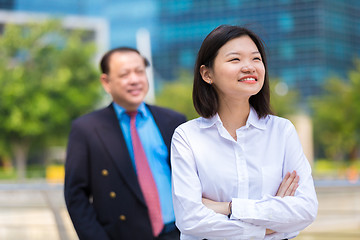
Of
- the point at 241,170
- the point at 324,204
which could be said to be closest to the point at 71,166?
the point at 241,170

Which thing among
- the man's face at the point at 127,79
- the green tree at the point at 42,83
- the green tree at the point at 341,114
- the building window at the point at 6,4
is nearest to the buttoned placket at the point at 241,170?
the man's face at the point at 127,79

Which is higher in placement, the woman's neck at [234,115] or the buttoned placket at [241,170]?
the woman's neck at [234,115]

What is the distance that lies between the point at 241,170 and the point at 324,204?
3.52 meters

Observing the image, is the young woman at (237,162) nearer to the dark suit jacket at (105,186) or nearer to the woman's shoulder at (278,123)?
the woman's shoulder at (278,123)

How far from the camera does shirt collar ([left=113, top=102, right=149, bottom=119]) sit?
336 centimetres

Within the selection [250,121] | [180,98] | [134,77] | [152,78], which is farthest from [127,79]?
[152,78]

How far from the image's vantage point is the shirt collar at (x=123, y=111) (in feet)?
11.0

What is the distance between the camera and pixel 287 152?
2.05 meters

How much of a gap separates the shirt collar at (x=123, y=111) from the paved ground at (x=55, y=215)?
1.75 m

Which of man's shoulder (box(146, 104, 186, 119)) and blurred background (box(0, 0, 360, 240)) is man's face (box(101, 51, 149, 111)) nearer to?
man's shoulder (box(146, 104, 186, 119))

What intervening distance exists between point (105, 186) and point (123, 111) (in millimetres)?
472

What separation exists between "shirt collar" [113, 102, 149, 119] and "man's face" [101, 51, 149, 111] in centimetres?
2

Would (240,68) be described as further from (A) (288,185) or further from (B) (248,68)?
(A) (288,185)

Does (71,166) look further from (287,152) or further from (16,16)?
(16,16)
